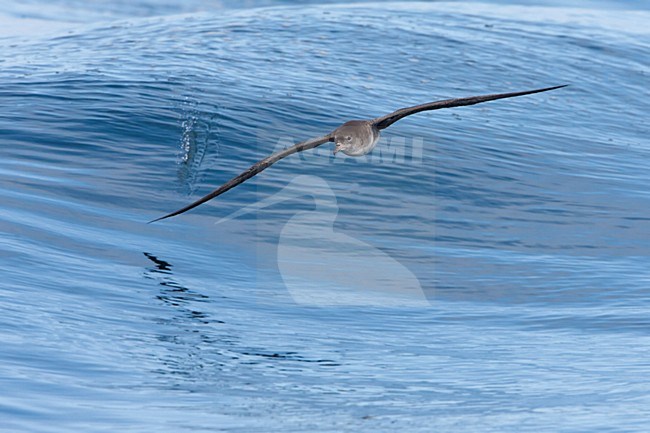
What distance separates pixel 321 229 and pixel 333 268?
201 cm

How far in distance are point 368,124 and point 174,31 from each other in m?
16.7

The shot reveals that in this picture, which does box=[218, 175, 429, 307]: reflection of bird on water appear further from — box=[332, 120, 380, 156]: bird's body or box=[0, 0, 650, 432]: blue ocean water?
box=[332, 120, 380, 156]: bird's body

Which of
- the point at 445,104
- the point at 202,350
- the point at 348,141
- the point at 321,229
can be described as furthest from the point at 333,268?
the point at 445,104

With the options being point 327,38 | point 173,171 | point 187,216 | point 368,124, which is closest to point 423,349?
point 368,124

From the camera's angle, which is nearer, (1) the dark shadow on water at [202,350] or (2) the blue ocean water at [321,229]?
(2) the blue ocean water at [321,229]

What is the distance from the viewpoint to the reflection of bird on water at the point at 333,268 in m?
15.2

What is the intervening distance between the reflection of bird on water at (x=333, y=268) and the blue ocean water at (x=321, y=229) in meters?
0.05

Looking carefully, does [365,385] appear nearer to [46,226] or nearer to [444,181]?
[46,226]

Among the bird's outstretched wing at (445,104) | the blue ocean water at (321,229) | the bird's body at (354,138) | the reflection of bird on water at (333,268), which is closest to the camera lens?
the blue ocean water at (321,229)

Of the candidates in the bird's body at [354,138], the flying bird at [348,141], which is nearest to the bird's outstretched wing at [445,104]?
the flying bird at [348,141]

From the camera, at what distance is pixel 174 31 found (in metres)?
28.9

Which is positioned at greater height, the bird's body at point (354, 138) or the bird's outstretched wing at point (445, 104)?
the bird's outstretched wing at point (445, 104)

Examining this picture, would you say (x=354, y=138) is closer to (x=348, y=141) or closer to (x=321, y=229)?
(x=348, y=141)

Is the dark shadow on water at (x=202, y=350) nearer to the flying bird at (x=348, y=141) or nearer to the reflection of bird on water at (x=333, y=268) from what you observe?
the flying bird at (x=348, y=141)
